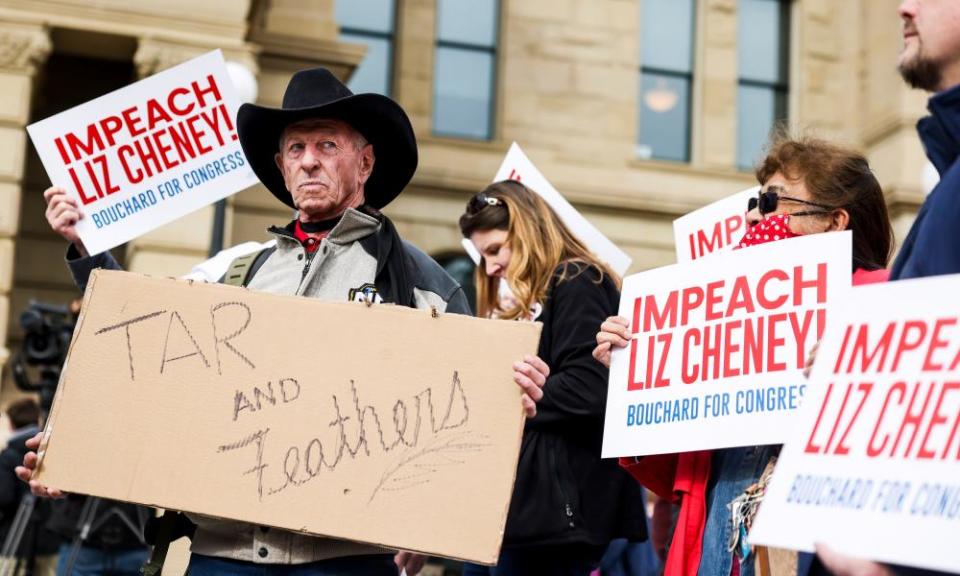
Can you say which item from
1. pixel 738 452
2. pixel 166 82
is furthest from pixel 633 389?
pixel 166 82

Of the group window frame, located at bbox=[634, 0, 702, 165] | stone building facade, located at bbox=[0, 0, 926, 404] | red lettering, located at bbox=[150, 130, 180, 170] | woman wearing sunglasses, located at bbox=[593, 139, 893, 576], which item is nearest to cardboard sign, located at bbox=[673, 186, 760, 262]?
woman wearing sunglasses, located at bbox=[593, 139, 893, 576]

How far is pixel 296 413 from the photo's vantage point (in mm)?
3074

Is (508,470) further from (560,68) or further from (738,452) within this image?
(560,68)

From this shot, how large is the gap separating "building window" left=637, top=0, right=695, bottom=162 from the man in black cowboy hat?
45.8 ft

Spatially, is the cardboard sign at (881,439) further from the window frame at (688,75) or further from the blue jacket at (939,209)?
→ the window frame at (688,75)

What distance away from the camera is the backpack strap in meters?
3.56

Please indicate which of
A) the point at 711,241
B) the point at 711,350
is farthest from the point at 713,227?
the point at 711,350

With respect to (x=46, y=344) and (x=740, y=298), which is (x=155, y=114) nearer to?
(x=740, y=298)

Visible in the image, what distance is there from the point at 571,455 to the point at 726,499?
3.27 ft

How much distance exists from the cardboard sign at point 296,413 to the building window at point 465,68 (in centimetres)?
1350

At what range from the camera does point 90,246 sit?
13.6 feet

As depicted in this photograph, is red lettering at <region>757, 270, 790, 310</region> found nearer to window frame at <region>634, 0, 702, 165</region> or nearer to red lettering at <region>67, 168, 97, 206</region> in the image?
red lettering at <region>67, 168, 97, 206</region>

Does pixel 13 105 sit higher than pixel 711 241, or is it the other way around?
pixel 13 105

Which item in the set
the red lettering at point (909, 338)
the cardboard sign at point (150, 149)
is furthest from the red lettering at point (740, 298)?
the cardboard sign at point (150, 149)
